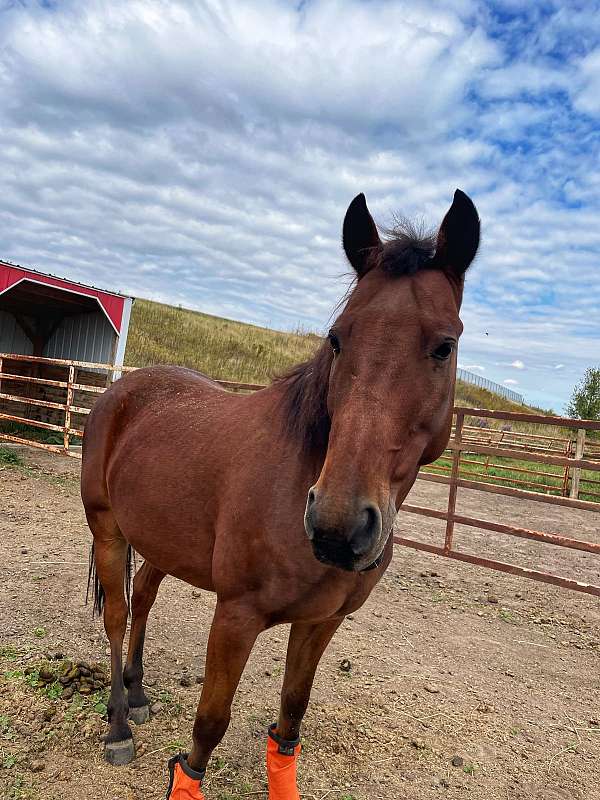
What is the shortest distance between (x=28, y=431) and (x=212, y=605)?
9.50 m

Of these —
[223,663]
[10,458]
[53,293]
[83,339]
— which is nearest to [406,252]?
[223,663]

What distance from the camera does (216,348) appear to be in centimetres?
3419

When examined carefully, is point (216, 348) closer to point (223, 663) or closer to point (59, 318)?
point (59, 318)

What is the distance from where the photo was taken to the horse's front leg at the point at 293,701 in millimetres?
2199

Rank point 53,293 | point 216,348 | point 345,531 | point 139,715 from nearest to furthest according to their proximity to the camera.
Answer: point 345,531
point 139,715
point 53,293
point 216,348

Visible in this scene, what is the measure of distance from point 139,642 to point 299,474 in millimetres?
1825

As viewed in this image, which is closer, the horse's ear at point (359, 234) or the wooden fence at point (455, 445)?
the horse's ear at point (359, 234)

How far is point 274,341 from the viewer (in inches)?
1647

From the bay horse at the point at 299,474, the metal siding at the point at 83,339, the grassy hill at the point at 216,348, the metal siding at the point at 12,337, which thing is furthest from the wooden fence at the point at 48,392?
the grassy hill at the point at 216,348

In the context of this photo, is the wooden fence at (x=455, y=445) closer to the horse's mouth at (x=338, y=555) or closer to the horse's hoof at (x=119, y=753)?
the horse's hoof at (x=119, y=753)

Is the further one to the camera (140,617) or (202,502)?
(140,617)

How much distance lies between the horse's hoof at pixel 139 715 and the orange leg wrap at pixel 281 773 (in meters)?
0.90

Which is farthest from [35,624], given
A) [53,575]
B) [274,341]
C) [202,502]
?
[274,341]

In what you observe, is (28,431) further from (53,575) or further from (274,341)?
(274,341)
